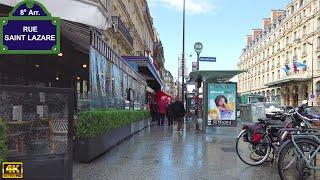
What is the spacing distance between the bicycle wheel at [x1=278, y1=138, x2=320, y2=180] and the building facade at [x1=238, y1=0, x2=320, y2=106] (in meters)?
68.0

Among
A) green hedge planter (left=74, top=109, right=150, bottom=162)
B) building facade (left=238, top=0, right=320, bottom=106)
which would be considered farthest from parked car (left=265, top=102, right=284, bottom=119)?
building facade (left=238, top=0, right=320, bottom=106)

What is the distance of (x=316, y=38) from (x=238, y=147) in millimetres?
73222

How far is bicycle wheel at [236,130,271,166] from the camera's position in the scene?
10.2 metres

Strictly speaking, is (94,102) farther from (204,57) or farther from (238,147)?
(204,57)

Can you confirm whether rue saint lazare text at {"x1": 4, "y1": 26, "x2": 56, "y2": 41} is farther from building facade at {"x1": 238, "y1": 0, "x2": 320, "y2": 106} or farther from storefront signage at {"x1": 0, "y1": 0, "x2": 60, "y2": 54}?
building facade at {"x1": 238, "y1": 0, "x2": 320, "y2": 106}

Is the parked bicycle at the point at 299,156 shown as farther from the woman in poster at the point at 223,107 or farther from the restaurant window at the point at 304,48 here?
the restaurant window at the point at 304,48

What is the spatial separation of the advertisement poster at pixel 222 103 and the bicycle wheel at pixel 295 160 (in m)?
11.1

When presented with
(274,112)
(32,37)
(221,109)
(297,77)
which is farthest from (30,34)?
(297,77)

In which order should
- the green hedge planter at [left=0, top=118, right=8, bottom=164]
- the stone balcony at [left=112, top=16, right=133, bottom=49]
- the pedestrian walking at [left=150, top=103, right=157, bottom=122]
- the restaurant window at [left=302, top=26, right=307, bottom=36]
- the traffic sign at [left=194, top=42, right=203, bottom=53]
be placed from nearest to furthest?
the green hedge planter at [left=0, top=118, right=8, bottom=164], the traffic sign at [left=194, top=42, right=203, bottom=53], the stone balcony at [left=112, top=16, right=133, bottom=49], the pedestrian walking at [left=150, top=103, right=157, bottom=122], the restaurant window at [left=302, top=26, right=307, bottom=36]

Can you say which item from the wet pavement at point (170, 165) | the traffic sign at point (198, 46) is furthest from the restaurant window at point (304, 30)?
the wet pavement at point (170, 165)

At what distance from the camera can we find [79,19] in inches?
291

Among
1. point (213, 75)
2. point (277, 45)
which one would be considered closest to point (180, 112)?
point (213, 75)

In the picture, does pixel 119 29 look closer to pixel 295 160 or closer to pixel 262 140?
pixel 262 140

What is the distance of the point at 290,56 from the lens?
311 ft
